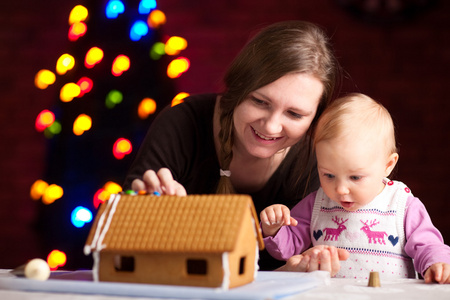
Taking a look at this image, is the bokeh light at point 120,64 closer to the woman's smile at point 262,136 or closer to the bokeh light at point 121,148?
the bokeh light at point 121,148

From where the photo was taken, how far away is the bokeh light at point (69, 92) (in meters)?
2.93

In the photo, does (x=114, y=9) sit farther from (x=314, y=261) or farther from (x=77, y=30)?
(x=314, y=261)

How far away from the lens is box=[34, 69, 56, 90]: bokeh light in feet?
10.9

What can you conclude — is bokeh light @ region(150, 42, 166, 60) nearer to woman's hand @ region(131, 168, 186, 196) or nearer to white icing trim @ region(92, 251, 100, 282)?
woman's hand @ region(131, 168, 186, 196)

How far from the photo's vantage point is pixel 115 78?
2.94 meters

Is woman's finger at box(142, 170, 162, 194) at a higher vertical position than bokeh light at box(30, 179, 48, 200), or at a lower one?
higher

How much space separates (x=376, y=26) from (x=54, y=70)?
1.82 m

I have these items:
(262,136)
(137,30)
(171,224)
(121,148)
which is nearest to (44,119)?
(121,148)

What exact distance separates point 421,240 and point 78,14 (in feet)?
7.28

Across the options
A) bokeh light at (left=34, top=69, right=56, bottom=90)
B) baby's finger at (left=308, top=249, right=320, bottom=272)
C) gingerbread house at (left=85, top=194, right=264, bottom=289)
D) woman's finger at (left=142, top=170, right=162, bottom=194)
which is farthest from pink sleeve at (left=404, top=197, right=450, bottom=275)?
bokeh light at (left=34, top=69, right=56, bottom=90)

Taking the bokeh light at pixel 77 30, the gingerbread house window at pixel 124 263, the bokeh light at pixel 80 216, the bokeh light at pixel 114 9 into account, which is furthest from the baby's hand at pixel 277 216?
the bokeh light at pixel 77 30

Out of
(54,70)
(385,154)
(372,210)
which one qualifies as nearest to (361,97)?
(385,154)

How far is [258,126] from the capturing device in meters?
1.66

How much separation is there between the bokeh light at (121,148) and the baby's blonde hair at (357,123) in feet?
5.02
